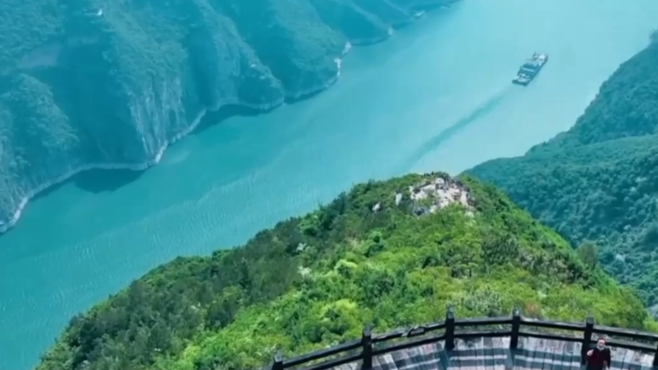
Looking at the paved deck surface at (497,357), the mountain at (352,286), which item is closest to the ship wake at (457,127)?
the mountain at (352,286)

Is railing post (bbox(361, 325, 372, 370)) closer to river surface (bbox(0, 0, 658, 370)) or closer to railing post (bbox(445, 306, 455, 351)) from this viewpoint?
railing post (bbox(445, 306, 455, 351))

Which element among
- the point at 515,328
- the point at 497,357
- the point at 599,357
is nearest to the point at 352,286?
the point at 497,357

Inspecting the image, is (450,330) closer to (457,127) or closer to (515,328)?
(515,328)

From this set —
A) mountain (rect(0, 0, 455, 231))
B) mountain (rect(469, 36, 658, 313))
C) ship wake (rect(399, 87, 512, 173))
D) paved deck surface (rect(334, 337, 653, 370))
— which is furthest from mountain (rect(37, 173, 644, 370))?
mountain (rect(0, 0, 455, 231))

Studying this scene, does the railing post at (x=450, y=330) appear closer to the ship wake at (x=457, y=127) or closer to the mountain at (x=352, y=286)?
the mountain at (x=352, y=286)

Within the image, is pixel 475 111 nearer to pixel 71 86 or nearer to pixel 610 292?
pixel 71 86
